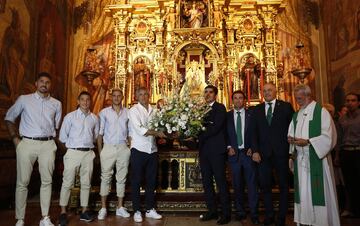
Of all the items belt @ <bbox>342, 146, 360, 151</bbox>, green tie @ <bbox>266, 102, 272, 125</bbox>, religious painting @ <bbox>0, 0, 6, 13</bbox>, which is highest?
religious painting @ <bbox>0, 0, 6, 13</bbox>

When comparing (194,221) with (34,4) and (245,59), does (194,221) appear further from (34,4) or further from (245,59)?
(34,4)

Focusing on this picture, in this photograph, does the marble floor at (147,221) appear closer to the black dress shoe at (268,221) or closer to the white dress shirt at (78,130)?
the black dress shoe at (268,221)

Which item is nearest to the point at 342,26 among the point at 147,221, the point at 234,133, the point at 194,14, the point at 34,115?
the point at 194,14

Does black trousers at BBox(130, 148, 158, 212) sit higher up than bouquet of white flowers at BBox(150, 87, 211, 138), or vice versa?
bouquet of white flowers at BBox(150, 87, 211, 138)

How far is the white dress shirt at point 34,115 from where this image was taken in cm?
393

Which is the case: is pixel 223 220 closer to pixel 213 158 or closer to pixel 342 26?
pixel 213 158

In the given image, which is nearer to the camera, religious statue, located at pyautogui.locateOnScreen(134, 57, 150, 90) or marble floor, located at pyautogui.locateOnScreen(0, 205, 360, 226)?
marble floor, located at pyautogui.locateOnScreen(0, 205, 360, 226)

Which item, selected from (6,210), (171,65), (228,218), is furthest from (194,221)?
(171,65)

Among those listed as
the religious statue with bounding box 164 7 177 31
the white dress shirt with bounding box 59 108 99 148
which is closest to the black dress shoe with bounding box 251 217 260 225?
the white dress shirt with bounding box 59 108 99 148

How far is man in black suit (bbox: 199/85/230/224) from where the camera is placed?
4.18 metres

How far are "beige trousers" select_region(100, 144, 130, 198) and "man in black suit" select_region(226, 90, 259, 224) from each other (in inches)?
60.8

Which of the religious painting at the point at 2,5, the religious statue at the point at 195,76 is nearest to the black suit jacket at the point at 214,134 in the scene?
the religious statue at the point at 195,76

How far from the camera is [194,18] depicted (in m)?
8.67

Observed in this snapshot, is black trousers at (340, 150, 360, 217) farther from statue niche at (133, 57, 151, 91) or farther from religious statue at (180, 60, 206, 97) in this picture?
statue niche at (133, 57, 151, 91)
